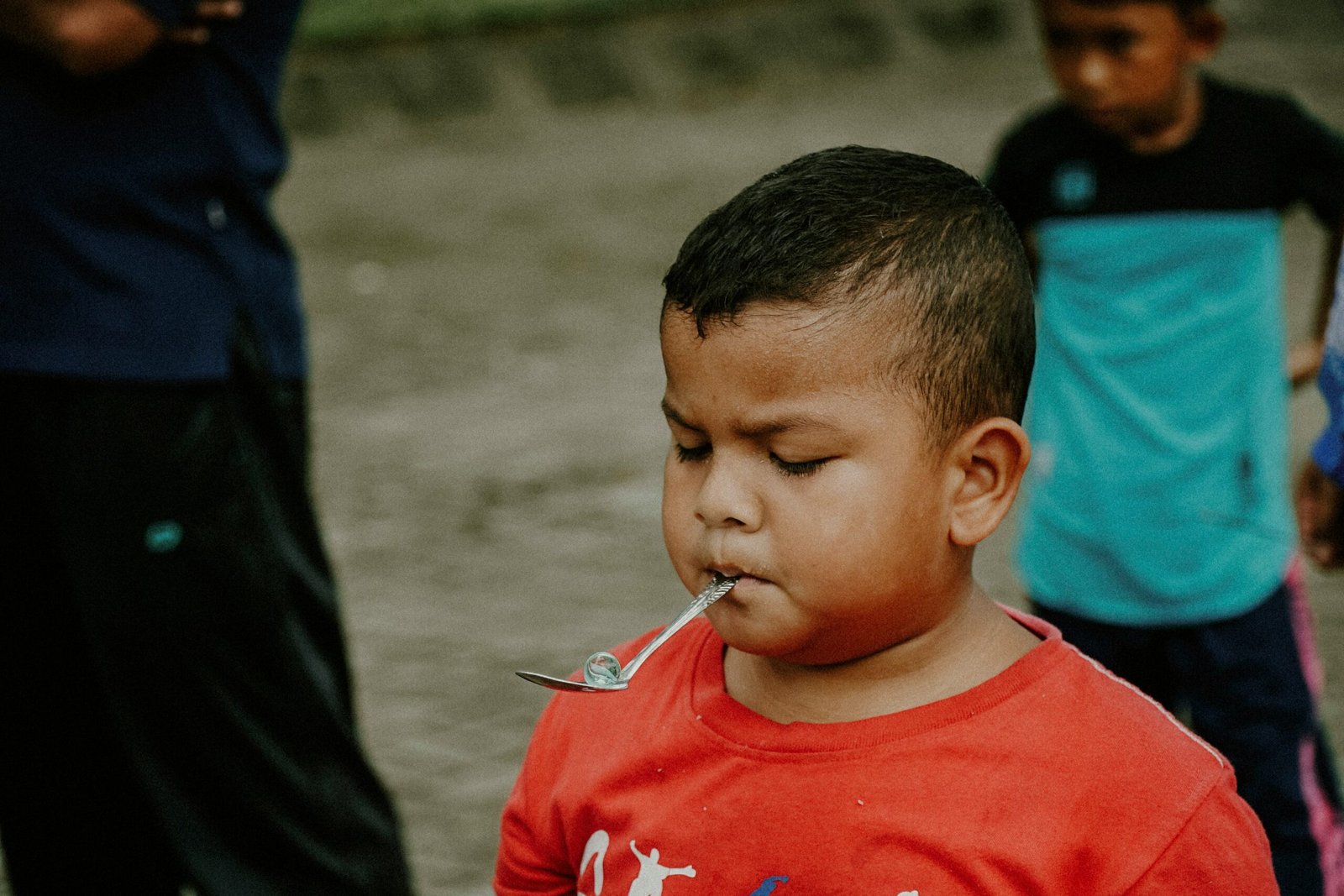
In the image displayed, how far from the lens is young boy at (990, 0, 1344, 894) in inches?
104

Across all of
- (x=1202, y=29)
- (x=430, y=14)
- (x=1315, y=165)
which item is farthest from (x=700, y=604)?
(x=430, y=14)

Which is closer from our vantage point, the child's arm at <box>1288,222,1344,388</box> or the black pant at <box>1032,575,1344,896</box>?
the black pant at <box>1032,575,1344,896</box>

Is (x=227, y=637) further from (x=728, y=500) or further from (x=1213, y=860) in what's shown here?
(x=1213, y=860)

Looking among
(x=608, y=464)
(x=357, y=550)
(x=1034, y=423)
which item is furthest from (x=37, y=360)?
(x=608, y=464)

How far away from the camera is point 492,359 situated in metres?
6.97

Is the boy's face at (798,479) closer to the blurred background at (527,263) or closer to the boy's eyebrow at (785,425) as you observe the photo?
the boy's eyebrow at (785,425)

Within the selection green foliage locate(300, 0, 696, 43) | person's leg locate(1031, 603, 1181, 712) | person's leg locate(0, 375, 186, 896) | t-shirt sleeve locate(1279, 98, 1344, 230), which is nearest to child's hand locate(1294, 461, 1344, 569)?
person's leg locate(1031, 603, 1181, 712)

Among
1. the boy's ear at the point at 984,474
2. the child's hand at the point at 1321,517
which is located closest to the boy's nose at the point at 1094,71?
the child's hand at the point at 1321,517

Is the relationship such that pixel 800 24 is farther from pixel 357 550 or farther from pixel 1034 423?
pixel 1034 423

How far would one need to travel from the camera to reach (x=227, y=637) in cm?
240

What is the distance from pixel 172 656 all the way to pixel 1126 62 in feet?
5.87

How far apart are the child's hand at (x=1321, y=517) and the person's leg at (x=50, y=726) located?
66.7 inches

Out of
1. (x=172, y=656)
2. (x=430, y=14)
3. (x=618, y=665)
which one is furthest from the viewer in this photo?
(x=430, y=14)

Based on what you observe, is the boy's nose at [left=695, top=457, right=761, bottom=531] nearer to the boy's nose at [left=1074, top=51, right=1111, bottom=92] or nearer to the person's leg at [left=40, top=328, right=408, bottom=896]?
the person's leg at [left=40, top=328, right=408, bottom=896]
